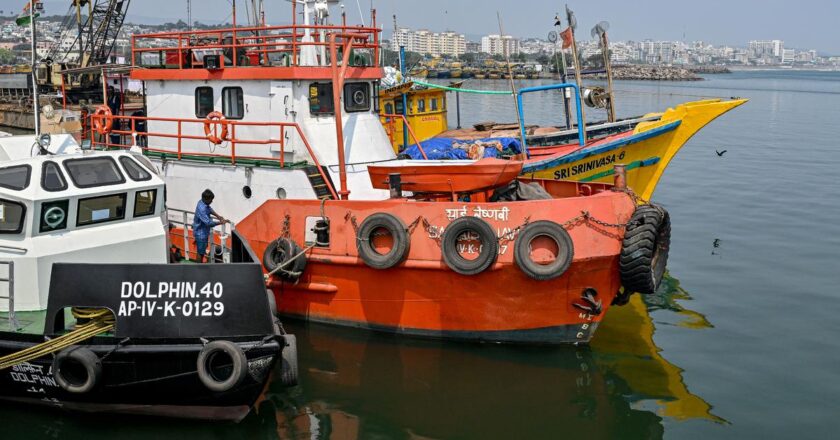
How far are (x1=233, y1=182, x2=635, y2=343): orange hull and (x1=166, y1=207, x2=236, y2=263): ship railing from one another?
0.67 meters

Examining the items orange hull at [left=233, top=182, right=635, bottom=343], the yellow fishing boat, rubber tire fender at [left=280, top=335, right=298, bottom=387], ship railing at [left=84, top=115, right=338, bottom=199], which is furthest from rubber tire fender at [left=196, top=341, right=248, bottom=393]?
the yellow fishing boat

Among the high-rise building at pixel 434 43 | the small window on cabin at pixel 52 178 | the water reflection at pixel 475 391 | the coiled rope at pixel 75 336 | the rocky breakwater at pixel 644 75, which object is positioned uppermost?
the high-rise building at pixel 434 43

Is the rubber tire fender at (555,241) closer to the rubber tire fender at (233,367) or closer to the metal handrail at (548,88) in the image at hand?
the rubber tire fender at (233,367)

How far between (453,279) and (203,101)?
501 cm

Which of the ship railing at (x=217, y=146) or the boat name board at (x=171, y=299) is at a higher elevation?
the ship railing at (x=217, y=146)

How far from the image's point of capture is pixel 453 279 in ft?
30.9

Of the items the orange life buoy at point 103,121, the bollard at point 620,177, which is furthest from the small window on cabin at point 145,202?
the bollard at point 620,177

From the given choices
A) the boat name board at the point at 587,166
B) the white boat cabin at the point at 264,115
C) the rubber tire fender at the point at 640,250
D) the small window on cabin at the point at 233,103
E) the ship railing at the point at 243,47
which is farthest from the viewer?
the boat name board at the point at 587,166

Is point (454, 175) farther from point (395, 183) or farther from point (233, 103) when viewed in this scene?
point (233, 103)

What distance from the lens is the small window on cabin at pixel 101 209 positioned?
8.52 m

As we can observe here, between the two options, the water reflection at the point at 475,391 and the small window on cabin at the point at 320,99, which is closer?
the water reflection at the point at 475,391

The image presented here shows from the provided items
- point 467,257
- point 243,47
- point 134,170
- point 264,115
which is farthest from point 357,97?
point 134,170

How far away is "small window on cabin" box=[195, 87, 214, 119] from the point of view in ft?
38.6

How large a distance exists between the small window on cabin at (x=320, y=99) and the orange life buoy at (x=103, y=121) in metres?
3.37
